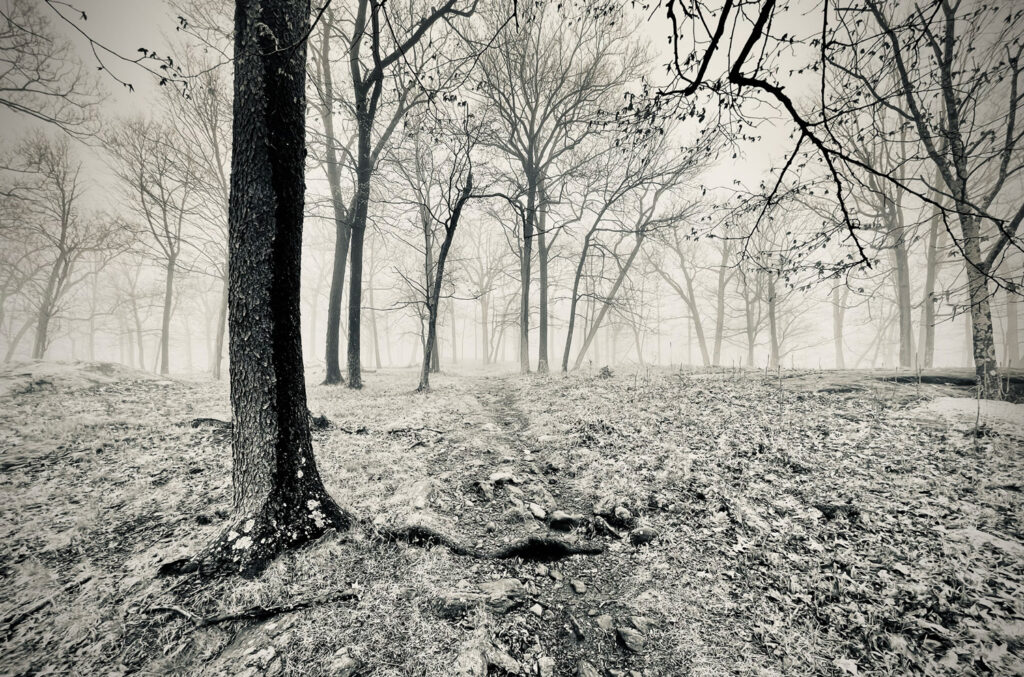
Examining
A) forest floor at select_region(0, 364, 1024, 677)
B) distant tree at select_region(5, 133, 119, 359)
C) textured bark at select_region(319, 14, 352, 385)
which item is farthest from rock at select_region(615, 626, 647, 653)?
distant tree at select_region(5, 133, 119, 359)

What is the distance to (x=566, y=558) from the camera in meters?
3.17

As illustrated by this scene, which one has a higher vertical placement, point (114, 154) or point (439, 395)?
point (114, 154)

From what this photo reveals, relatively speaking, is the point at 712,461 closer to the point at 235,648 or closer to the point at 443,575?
the point at 443,575

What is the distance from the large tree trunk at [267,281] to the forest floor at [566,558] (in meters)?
0.53

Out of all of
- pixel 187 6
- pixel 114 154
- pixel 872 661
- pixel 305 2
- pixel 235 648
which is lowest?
pixel 872 661

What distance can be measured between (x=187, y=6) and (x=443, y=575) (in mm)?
17368

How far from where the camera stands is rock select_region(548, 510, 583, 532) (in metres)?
3.59

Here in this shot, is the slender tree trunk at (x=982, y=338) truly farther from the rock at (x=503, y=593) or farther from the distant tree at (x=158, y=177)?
the distant tree at (x=158, y=177)

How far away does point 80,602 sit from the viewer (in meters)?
2.33

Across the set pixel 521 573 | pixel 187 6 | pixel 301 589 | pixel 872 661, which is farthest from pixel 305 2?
pixel 187 6

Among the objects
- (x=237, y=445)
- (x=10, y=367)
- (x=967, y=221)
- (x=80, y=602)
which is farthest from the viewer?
(x=10, y=367)

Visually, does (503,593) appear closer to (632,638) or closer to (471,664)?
(471,664)

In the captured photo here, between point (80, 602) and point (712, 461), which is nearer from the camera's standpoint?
point (80, 602)

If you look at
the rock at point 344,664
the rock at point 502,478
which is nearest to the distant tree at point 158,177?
the rock at point 502,478
